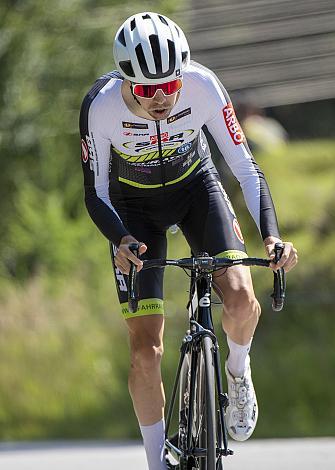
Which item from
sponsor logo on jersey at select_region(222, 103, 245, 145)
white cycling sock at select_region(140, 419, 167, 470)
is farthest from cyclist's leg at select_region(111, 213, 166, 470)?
sponsor logo on jersey at select_region(222, 103, 245, 145)

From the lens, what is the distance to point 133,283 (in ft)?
16.9

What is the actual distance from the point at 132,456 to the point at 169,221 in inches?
101

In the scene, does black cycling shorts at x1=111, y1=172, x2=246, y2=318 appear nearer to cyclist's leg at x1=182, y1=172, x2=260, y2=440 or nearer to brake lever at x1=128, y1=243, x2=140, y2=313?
cyclist's leg at x1=182, y1=172, x2=260, y2=440

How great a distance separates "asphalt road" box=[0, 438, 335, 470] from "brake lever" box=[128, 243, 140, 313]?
7.57ft

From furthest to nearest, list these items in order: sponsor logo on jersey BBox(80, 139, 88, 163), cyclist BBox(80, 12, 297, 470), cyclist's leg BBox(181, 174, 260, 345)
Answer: sponsor logo on jersey BBox(80, 139, 88, 163), cyclist's leg BBox(181, 174, 260, 345), cyclist BBox(80, 12, 297, 470)

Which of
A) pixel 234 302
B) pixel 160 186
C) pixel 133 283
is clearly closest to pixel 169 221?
pixel 160 186

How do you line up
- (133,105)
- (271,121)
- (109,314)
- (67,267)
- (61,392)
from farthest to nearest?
(271,121) → (67,267) → (109,314) → (61,392) → (133,105)

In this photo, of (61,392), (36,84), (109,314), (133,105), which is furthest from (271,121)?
(133,105)

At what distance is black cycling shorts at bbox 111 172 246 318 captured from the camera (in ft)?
18.7

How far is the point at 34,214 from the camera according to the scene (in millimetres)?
13062

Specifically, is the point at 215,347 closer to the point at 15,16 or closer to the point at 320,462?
the point at 320,462

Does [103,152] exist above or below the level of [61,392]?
above

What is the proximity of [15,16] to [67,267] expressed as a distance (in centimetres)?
282

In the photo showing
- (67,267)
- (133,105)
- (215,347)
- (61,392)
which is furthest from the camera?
(67,267)
